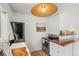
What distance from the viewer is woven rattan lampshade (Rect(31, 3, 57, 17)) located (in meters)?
1.15

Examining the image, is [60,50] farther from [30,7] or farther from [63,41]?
[30,7]

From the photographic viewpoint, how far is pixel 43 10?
3.88 feet

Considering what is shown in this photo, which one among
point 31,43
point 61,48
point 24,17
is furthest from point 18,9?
point 61,48

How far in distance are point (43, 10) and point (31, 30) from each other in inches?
11.9

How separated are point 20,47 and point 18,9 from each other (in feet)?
1.61

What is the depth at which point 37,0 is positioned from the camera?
111 centimetres

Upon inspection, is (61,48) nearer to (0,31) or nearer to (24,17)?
(24,17)

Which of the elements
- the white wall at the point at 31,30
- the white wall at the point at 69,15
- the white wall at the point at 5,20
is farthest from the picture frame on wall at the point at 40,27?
the white wall at the point at 5,20

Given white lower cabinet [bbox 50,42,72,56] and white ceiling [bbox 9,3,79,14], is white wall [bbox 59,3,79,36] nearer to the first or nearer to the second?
white ceiling [bbox 9,3,79,14]

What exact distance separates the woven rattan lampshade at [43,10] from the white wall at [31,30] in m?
0.05

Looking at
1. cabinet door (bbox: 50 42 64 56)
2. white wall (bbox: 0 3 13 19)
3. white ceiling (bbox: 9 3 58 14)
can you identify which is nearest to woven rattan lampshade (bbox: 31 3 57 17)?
white ceiling (bbox: 9 3 58 14)

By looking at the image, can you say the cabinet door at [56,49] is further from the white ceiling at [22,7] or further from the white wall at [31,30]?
the white ceiling at [22,7]

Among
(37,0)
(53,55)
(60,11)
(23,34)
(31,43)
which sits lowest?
(53,55)

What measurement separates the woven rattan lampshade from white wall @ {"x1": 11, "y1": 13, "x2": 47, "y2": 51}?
2.2 inches
